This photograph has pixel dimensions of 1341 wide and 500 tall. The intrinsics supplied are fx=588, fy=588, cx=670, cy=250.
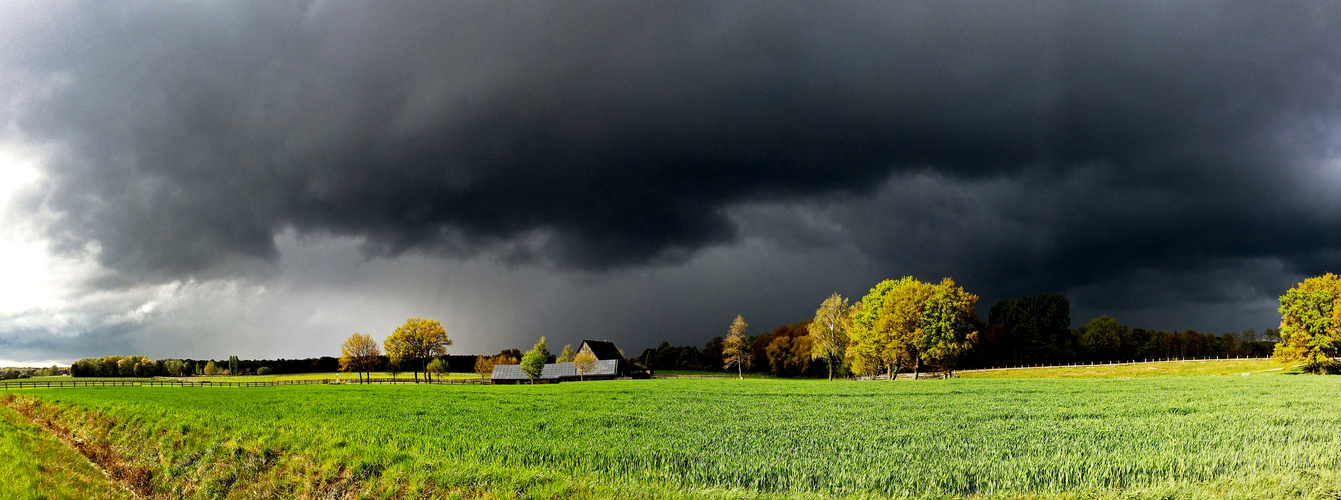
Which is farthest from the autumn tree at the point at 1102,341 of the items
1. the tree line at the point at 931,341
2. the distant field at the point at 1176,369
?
the distant field at the point at 1176,369

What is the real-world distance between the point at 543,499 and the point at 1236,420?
19859mm

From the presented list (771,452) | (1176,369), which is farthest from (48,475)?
(1176,369)

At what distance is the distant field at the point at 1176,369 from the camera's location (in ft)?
227

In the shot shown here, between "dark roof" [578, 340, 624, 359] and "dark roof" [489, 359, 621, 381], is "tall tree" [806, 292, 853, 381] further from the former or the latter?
"dark roof" [578, 340, 624, 359]

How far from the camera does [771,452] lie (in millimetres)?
11797

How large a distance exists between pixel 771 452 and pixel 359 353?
4353 inches

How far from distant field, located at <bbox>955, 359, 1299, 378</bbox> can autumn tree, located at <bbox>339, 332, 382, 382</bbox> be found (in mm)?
103767

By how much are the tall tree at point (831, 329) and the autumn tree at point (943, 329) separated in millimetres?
10733

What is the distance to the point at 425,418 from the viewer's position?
21.5 meters

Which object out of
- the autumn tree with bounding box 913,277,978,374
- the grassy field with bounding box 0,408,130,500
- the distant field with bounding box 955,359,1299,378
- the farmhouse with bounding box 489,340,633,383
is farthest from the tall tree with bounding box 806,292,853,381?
the grassy field with bounding box 0,408,130,500

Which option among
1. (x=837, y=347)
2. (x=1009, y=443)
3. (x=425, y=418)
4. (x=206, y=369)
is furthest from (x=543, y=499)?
(x=206, y=369)

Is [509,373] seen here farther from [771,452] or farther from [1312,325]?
[1312,325]

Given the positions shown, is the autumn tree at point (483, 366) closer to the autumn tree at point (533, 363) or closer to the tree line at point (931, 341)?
the autumn tree at point (533, 363)

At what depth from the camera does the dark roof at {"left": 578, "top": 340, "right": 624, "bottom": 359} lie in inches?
5000
